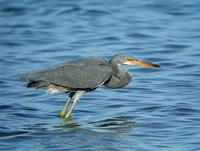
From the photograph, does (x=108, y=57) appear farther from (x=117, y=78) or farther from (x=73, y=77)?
(x=73, y=77)

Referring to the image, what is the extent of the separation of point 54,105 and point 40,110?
488 mm

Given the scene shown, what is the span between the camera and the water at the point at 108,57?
9.77 metres

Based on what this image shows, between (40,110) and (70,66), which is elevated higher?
(70,66)

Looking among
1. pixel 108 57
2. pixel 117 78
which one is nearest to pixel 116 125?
pixel 117 78

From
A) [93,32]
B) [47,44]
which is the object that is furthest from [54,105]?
[93,32]

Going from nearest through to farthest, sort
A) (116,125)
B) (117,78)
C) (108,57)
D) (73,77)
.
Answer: (116,125) → (73,77) → (117,78) → (108,57)

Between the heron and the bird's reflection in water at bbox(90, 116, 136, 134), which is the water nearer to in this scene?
the bird's reflection in water at bbox(90, 116, 136, 134)

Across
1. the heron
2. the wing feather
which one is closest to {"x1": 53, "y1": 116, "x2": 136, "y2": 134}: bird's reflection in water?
the heron

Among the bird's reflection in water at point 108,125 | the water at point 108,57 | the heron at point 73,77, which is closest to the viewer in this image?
the water at point 108,57

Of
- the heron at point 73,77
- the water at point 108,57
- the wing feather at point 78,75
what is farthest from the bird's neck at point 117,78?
the water at point 108,57

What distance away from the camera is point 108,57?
52.6 ft

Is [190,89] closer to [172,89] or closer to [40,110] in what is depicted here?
[172,89]

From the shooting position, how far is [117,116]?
440 inches

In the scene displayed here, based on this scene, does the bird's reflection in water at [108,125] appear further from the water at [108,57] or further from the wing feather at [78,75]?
the wing feather at [78,75]
